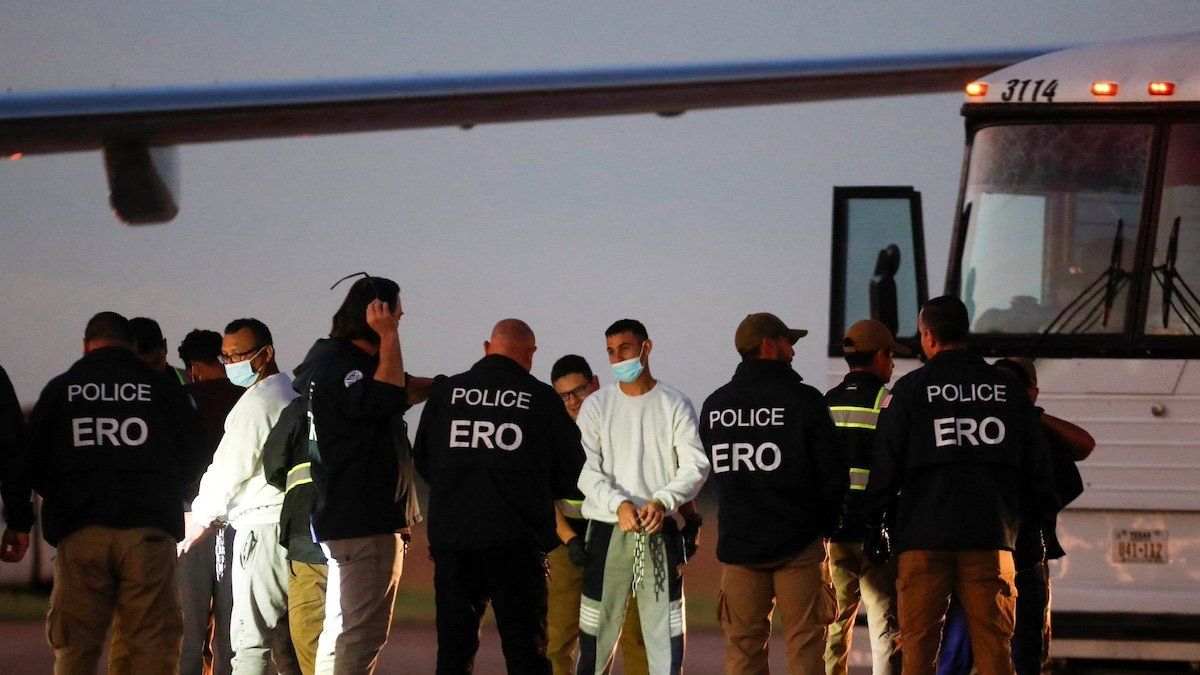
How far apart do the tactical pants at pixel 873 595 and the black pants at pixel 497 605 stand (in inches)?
65.7

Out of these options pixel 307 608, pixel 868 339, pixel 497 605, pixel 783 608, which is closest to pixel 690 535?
pixel 783 608

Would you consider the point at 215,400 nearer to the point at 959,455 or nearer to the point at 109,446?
the point at 109,446

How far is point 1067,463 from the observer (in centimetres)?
713

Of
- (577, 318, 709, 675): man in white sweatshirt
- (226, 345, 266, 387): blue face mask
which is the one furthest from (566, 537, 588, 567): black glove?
(226, 345, 266, 387): blue face mask

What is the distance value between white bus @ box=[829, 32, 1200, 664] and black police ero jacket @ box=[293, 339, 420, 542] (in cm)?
312

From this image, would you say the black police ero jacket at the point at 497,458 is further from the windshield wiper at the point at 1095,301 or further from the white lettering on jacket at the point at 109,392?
the windshield wiper at the point at 1095,301

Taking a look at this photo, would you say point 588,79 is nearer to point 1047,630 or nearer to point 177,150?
point 177,150

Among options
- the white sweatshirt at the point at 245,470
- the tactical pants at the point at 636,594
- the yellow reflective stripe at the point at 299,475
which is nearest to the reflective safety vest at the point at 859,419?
the tactical pants at the point at 636,594

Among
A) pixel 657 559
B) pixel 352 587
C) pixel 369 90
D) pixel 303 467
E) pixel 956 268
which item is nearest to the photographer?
pixel 352 587

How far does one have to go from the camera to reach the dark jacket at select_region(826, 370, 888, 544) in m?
7.66

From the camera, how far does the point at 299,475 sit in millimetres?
7035

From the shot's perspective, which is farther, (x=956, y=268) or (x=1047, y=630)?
(x=956, y=268)

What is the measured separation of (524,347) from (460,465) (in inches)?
21.4

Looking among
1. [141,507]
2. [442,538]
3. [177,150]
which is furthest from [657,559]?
[177,150]
